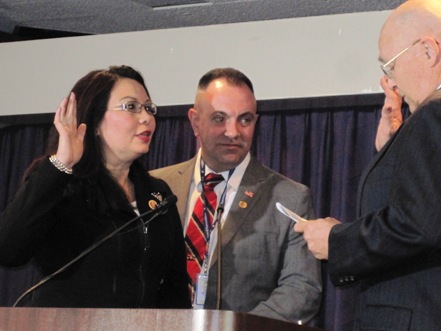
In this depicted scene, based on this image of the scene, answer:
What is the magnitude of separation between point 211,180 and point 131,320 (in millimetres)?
2231

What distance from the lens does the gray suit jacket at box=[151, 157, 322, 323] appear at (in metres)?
4.25

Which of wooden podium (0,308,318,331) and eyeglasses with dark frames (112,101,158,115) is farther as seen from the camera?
eyeglasses with dark frames (112,101,158,115)

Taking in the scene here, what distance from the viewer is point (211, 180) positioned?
15.1ft

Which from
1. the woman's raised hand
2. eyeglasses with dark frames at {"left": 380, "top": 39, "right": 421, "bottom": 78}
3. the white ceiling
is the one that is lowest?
the woman's raised hand

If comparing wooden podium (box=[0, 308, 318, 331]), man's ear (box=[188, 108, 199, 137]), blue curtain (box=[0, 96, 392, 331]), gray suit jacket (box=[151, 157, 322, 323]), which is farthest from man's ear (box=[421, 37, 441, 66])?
blue curtain (box=[0, 96, 392, 331])

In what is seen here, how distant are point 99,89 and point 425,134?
1438 millimetres

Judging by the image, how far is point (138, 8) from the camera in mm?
5730

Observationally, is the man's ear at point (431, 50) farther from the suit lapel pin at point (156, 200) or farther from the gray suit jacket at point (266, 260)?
the gray suit jacket at point (266, 260)

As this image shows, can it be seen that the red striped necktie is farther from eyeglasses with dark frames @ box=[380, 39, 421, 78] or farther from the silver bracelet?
eyeglasses with dark frames @ box=[380, 39, 421, 78]

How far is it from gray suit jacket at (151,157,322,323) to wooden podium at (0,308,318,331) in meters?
1.71

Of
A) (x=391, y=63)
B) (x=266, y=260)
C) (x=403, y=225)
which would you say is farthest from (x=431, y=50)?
(x=266, y=260)

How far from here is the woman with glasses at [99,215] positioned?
3.21m

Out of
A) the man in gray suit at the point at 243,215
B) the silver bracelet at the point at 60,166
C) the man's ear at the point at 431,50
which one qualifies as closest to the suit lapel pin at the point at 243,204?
the man in gray suit at the point at 243,215

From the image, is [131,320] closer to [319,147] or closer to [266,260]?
[266,260]
